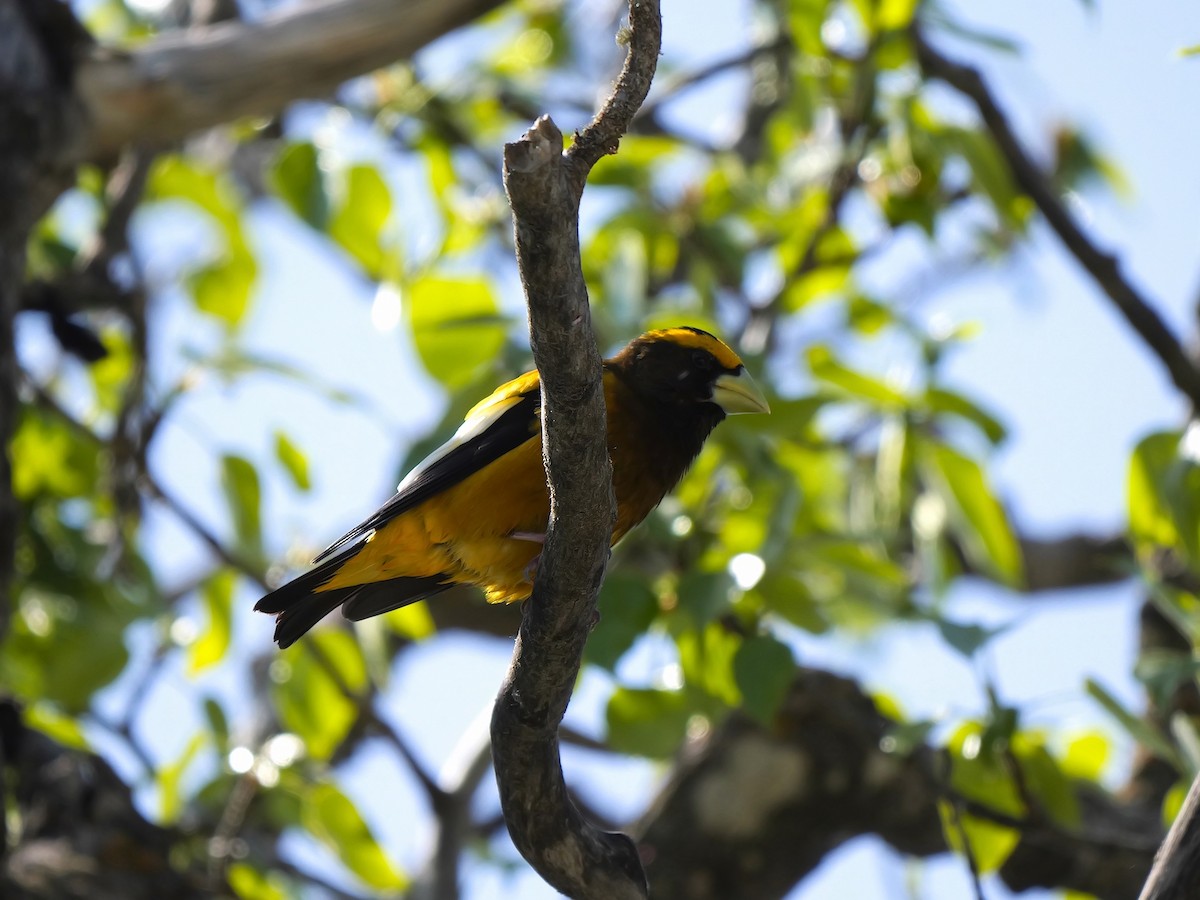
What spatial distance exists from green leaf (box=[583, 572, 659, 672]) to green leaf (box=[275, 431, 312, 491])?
185 cm

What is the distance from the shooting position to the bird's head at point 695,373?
13.9 feet

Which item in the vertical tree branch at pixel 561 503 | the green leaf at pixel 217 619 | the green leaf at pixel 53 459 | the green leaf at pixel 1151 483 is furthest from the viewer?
the green leaf at pixel 53 459

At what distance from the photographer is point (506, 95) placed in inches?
255

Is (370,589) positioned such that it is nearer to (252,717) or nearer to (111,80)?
(111,80)

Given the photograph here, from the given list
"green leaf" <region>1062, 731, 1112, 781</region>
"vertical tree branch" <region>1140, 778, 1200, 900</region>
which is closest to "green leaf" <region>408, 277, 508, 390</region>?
Result: "vertical tree branch" <region>1140, 778, 1200, 900</region>

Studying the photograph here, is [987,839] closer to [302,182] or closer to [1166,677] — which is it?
[1166,677]

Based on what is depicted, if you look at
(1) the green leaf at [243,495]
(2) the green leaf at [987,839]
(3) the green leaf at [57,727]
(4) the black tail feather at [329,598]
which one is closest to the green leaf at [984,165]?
(2) the green leaf at [987,839]

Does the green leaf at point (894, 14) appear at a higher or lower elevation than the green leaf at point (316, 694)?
higher

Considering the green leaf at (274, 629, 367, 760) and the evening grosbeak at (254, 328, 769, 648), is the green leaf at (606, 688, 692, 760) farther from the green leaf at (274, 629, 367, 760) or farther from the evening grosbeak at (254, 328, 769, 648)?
the green leaf at (274, 629, 367, 760)

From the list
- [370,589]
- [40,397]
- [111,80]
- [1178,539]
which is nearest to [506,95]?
[111,80]

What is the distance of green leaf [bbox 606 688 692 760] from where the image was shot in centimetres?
437

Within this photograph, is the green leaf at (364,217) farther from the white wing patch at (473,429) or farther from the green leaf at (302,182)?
the white wing patch at (473,429)

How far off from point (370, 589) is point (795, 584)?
1.41m

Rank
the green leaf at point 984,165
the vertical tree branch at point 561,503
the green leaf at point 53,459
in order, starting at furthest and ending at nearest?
the green leaf at point 53,459
the green leaf at point 984,165
the vertical tree branch at point 561,503
